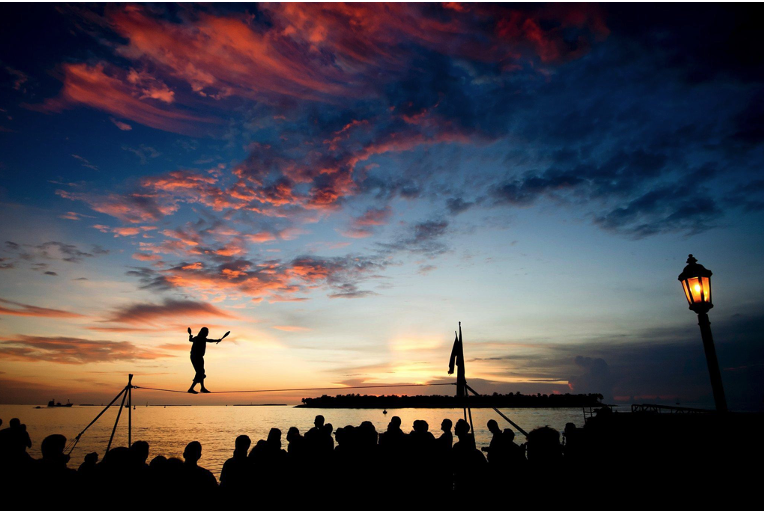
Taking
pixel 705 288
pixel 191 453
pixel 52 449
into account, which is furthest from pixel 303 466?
pixel 705 288

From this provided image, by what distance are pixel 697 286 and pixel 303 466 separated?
660cm

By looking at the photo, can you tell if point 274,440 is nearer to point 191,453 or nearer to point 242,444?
point 242,444

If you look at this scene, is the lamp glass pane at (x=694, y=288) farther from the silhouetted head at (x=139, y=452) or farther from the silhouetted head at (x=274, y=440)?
the silhouetted head at (x=139, y=452)

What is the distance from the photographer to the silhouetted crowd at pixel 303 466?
453 centimetres

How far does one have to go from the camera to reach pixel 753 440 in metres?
5.60

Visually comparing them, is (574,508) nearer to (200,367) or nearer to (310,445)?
(310,445)

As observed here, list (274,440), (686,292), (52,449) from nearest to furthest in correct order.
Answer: (52,449) < (686,292) < (274,440)

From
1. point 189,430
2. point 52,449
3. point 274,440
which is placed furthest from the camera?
point 189,430

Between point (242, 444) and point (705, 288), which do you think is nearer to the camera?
point (705, 288)

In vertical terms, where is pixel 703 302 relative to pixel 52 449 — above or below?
above

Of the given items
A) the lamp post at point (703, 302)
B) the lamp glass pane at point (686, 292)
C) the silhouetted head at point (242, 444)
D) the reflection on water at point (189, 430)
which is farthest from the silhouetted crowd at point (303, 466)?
the reflection on water at point (189, 430)

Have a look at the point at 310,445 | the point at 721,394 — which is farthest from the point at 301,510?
the point at 721,394

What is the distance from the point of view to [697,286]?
5676 mm

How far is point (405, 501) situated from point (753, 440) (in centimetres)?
520
